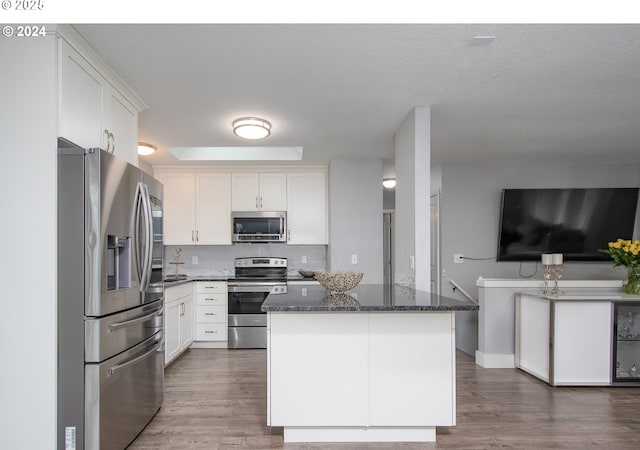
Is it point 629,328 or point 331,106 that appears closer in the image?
point 331,106

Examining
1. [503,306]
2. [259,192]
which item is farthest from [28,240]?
[503,306]

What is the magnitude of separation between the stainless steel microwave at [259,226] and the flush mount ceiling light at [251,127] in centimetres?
180

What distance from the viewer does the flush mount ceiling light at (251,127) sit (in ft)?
10.8

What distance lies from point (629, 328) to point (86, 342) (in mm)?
4451

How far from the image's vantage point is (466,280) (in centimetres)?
511

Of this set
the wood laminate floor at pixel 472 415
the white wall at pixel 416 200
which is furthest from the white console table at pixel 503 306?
the white wall at pixel 416 200

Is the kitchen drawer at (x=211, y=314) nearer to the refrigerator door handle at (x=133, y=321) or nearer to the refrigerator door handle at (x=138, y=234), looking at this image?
the refrigerator door handle at (x=133, y=321)

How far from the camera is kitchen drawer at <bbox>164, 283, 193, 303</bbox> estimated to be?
3947mm

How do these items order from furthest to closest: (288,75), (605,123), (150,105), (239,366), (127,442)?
(239,366) < (605,123) < (150,105) < (288,75) < (127,442)

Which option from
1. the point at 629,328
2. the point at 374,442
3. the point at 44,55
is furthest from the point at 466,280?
the point at 44,55

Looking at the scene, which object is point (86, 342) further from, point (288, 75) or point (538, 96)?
point (538, 96)

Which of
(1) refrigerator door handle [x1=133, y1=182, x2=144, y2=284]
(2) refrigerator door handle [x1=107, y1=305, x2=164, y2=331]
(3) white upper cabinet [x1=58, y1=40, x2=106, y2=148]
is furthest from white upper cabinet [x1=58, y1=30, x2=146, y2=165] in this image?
(2) refrigerator door handle [x1=107, y1=305, x2=164, y2=331]

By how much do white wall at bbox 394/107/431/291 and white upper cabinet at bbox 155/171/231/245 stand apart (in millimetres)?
2740

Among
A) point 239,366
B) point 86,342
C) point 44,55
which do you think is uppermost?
point 44,55
